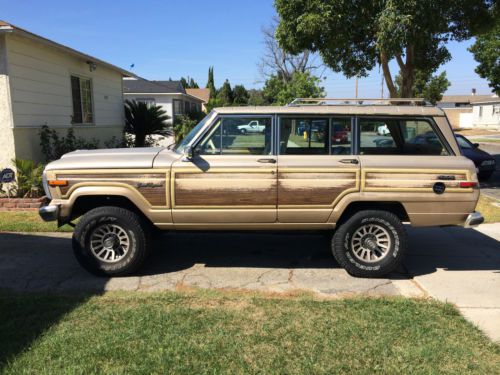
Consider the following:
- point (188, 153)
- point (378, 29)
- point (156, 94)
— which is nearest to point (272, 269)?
point (188, 153)

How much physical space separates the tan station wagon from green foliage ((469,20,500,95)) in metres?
24.3

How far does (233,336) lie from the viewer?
3.76 m

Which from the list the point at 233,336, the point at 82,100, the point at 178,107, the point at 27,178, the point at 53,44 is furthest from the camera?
the point at 178,107

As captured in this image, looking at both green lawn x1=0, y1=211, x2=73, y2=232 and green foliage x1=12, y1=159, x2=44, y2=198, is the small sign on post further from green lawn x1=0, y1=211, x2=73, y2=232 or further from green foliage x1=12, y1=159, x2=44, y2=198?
green lawn x1=0, y1=211, x2=73, y2=232

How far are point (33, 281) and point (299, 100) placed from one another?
373 centimetres

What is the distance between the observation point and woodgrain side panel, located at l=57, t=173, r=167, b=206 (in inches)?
197

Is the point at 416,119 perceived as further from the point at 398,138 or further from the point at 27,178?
the point at 27,178

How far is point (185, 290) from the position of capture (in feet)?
15.9

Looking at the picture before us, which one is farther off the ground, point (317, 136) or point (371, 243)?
point (317, 136)

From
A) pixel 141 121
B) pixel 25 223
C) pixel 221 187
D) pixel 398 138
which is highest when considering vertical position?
pixel 141 121

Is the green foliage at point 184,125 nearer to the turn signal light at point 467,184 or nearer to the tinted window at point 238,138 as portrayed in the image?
the tinted window at point 238,138

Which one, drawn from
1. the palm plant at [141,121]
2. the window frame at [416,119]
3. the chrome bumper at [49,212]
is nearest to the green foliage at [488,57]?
the palm plant at [141,121]

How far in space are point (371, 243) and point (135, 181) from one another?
2739 millimetres

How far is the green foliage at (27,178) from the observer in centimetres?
869
